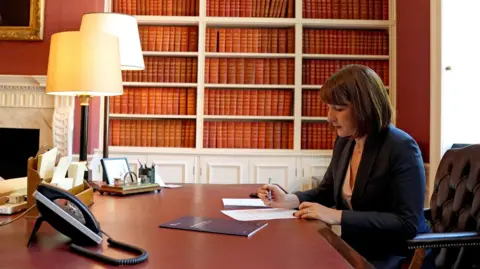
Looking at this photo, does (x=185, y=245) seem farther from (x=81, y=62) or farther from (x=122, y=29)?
(x=122, y=29)

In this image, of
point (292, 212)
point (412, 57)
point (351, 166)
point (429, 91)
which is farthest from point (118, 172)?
point (412, 57)

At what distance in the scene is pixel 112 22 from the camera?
2.37 meters

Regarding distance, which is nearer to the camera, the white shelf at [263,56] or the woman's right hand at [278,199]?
the woman's right hand at [278,199]

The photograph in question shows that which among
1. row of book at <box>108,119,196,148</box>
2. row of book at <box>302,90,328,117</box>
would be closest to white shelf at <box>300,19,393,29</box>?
row of book at <box>302,90,328,117</box>

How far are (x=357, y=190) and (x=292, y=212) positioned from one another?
220mm

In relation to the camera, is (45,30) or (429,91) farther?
(45,30)

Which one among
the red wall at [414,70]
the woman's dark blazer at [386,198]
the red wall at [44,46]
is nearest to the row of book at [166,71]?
the red wall at [44,46]

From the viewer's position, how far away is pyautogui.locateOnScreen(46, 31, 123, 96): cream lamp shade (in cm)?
185

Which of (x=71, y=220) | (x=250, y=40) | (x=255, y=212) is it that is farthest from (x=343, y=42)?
(x=71, y=220)

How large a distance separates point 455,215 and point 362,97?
1.67ft

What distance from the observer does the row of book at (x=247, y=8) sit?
11.6 ft

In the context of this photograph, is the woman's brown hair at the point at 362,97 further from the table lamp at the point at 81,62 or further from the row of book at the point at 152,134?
the row of book at the point at 152,134

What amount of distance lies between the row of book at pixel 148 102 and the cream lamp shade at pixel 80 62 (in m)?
1.60

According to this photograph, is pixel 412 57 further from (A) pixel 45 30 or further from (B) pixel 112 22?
(A) pixel 45 30
